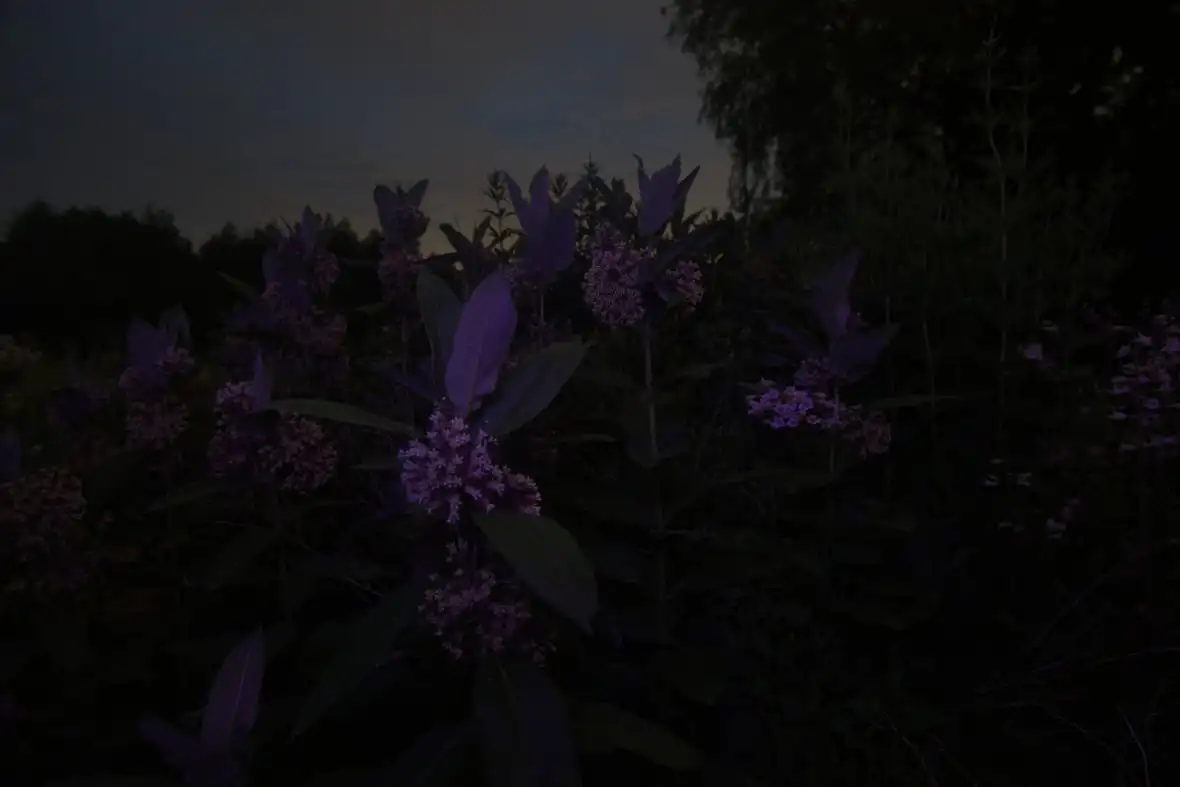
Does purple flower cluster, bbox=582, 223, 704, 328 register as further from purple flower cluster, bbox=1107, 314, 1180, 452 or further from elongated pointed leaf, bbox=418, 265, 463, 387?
purple flower cluster, bbox=1107, 314, 1180, 452

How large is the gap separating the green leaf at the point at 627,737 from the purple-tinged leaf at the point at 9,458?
78 centimetres

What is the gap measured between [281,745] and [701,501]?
2.83 ft

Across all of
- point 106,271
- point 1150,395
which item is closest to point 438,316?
point 106,271

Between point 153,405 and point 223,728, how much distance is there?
26.7 inches

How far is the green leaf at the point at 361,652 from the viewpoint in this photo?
3.06 feet

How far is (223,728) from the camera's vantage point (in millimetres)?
952

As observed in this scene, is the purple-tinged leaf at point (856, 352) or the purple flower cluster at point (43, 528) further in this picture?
the purple-tinged leaf at point (856, 352)

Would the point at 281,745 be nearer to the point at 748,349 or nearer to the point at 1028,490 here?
the point at 748,349

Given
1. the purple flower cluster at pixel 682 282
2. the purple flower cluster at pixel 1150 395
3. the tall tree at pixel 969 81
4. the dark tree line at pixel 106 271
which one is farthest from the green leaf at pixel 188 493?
the tall tree at pixel 969 81

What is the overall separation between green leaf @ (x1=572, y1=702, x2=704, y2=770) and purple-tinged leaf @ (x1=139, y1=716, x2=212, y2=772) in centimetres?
39

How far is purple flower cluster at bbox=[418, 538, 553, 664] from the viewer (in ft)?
3.25

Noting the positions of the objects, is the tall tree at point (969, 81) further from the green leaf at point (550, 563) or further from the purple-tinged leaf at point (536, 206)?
the green leaf at point (550, 563)

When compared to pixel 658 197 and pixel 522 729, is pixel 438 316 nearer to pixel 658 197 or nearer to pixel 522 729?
pixel 522 729

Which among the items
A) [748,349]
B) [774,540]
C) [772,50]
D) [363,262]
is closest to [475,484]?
[774,540]
